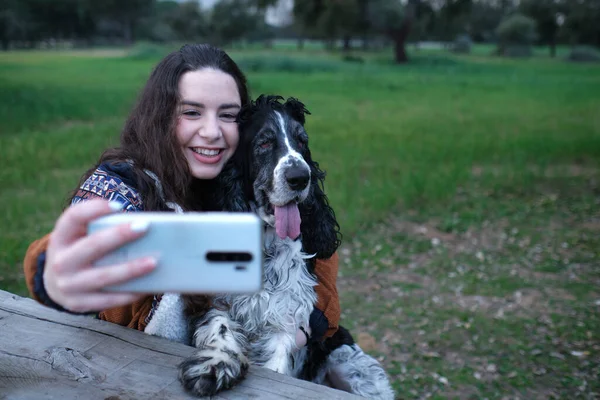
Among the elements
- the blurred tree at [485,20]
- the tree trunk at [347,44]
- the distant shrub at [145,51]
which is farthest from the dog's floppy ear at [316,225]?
the tree trunk at [347,44]

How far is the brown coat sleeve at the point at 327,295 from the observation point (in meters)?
3.00

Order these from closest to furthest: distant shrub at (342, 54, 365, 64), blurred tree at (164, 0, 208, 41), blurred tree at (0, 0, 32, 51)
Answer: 1. blurred tree at (0, 0, 32, 51)
2. blurred tree at (164, 0, 208, 41)
3. distant shrub at (342, 54, 365, 64)

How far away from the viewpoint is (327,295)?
3.03 meters

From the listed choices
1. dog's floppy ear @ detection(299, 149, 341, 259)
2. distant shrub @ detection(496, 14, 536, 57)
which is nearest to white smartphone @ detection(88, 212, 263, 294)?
dog's floppy ear @ detection(299, 149, 341, 259)

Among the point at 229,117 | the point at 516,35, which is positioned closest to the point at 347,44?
the point at 516,35

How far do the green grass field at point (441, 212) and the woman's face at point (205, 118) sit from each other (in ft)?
4.33

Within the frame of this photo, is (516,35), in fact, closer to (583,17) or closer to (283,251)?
(583,17)

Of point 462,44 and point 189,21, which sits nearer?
point 189,21

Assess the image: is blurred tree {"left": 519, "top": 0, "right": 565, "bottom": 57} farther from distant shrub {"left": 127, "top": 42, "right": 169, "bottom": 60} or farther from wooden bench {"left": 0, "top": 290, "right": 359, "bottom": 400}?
wooden bench {"left": 0, "top": 290, "right": 359, "bottom": 400}

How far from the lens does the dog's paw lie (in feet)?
5.88

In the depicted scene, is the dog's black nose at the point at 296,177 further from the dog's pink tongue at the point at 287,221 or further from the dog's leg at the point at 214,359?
the dog's leg at the point at 214,359

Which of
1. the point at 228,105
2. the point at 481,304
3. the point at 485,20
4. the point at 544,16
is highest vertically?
the point at 485,20

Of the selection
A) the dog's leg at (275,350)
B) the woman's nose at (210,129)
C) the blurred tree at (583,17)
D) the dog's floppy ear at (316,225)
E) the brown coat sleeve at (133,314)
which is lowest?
the dog's leg at (275,350)

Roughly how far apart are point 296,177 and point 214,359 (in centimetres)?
99
